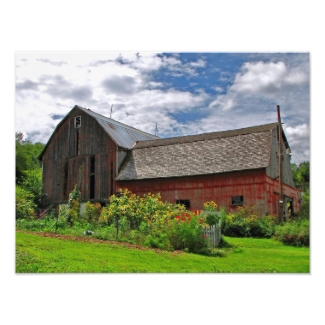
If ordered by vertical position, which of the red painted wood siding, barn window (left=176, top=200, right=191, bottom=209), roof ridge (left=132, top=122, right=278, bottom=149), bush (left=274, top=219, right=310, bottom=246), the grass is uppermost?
roof ridge (left=132, top=122, right=278, bottom=149)

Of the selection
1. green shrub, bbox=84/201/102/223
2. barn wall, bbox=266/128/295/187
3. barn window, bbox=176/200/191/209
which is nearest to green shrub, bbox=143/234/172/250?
green shrub, bbox=84/201/102/223

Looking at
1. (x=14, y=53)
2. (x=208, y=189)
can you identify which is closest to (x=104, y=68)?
(x=14, y=53)

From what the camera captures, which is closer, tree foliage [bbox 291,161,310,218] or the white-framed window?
tree foliage [bbox 291,161,310,218]

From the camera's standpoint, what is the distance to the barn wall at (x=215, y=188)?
568 inches

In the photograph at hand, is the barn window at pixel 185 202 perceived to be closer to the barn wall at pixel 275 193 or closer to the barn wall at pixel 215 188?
the barn wall at pixel 215 188

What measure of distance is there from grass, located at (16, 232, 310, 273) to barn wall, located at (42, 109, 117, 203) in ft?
14.4

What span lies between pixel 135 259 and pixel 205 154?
17.8 ft

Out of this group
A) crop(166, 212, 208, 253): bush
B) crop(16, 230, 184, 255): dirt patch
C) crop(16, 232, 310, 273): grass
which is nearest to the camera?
crop(16, 232, 310, 273): grass

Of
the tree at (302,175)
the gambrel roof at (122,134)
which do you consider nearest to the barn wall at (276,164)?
the tree at (302,175)

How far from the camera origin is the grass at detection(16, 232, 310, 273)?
33.7 ft

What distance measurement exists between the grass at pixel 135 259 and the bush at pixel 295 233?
0.55 ft

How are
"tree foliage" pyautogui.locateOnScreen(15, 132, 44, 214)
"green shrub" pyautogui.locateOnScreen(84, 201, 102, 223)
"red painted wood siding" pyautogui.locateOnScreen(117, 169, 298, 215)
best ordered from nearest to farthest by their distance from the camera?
"tree foliage" pyautogui.locateOnScreen(15, 132, 44, 214) → "red painted wood siding" pyautogui.locateOnScreen(117, 169, 298, 215) → "green shrub" pyautogui.locateOnScreen(84, 201, 102, 223)

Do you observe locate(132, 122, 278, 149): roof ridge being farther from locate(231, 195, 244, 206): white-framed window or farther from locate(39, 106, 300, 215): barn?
locate(231, 195, 244, 206): white-framed window

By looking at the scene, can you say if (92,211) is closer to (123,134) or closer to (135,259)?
(123,134)
